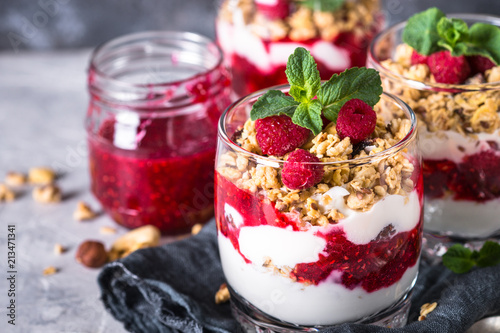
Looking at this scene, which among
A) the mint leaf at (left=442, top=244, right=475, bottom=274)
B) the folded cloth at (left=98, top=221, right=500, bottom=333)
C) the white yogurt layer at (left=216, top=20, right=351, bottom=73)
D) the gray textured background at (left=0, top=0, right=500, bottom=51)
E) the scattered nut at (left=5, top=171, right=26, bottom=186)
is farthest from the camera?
the gray textured background at (left=0, top=0, right=500, bottom=51)

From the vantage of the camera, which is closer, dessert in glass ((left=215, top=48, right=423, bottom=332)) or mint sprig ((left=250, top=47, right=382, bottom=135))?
dessert in glass ((left=215, top=48, right=423, bottom=332))

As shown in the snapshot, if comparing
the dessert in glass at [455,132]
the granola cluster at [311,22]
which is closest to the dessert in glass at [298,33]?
the granola cluster at [311,22]

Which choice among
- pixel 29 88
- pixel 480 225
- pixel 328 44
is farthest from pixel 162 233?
pixel 29 88

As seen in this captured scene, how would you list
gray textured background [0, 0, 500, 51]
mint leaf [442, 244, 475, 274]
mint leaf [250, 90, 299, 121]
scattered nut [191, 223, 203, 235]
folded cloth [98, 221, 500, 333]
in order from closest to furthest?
1. mint leaf [250, 90, 299, 121]
2. folded cloth [98, 221, 500, 333]
3. mint leaf [442, 244, 475, 274]
4. scattered nut [191, 223, 203, 235]
5. gray textured background [0, 0, 500, 51]

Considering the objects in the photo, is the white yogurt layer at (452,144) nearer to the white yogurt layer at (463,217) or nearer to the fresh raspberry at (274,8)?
the white yogurt layer at (463,217)

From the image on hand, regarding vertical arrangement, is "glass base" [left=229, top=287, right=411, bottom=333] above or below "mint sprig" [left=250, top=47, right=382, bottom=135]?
below

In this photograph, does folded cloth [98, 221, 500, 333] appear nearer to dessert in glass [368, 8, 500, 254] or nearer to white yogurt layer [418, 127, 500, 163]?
dessert in glass [368, 8, 500, 254]

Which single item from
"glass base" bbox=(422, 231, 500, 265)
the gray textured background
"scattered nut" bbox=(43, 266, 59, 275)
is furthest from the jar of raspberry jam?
the gray textured background

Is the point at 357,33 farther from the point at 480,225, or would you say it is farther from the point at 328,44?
the point at 480,225
